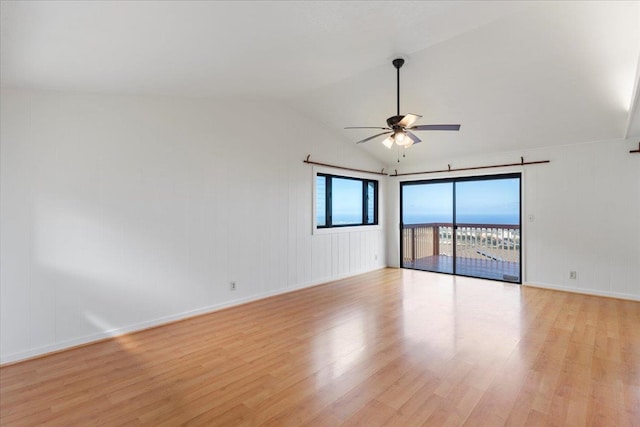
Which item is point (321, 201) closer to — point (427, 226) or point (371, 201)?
point (371, 201)

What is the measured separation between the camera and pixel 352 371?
2.43 meters

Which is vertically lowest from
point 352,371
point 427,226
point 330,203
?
point 352,371

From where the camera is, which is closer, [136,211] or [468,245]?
[136,211]

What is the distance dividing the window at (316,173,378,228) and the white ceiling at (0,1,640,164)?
63.5 inches

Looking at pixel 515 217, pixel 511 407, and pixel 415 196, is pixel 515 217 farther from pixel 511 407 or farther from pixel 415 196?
pixel 511 407

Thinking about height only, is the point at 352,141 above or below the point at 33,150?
above

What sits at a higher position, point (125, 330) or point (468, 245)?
point (468, 245)

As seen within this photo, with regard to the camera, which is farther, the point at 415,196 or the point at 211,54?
the point at 415,196

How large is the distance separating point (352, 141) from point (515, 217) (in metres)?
3.24

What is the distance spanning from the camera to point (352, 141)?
588 centimetres

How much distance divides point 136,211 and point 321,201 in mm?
2985

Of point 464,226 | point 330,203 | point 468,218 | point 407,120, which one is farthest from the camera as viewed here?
point 464,226

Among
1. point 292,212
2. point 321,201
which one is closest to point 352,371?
point 292,212

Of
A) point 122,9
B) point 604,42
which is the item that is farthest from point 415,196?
point 122,9
